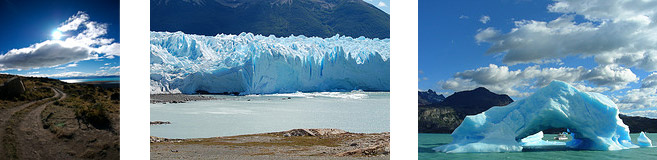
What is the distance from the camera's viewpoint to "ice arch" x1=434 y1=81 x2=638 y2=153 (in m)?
7.21

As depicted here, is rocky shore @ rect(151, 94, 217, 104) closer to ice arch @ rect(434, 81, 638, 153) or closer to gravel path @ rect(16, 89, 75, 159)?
gravel path @ rect(16, 89, 75, 159)

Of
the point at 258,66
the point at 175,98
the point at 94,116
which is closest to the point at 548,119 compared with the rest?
the point at 94,116

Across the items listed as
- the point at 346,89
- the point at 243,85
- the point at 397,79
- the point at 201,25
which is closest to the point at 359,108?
the point at 346,89

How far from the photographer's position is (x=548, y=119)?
298 inches

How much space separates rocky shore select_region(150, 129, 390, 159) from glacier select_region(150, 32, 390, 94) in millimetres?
5835

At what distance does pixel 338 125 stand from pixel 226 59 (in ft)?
21.9

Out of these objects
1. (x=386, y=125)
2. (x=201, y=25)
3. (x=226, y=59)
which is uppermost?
(x=201, y=25)

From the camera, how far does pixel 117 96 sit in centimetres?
604

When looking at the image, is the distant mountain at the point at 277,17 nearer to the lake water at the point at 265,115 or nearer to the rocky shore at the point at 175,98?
the rocky shore at the point at 175,98

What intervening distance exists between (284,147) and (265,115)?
16.7 feet

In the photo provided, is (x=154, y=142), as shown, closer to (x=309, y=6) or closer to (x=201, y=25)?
(x=201, y=25)

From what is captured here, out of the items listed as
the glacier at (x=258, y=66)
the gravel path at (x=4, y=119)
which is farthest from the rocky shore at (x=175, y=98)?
the gravel path at (x=4, y=119)

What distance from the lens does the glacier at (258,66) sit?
17.0 metres

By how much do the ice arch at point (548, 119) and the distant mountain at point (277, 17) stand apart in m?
23.1
